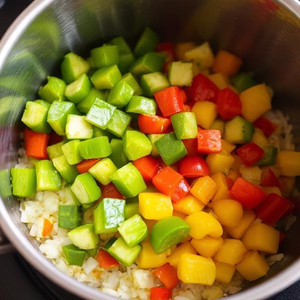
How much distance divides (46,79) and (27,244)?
24.0 inches

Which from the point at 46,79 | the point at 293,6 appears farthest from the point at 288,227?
the point at 46,79

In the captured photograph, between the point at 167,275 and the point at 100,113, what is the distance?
1.70ft

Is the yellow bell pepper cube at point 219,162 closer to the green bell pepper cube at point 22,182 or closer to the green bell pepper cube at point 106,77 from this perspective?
the green bell pepper cube at point 106,77

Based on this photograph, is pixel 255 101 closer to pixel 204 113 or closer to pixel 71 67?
pixel 204 113

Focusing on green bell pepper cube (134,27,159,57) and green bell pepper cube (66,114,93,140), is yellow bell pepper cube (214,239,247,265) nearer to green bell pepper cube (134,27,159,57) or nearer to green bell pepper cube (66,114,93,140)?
green bell pepper cube (66,114,93,140)

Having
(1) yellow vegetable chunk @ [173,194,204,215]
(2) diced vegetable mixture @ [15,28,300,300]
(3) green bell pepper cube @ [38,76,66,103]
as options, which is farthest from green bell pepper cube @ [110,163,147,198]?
(3) green bell pepper cube @ [38,76,66,103]

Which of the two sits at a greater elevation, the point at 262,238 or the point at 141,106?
the point at 141,106

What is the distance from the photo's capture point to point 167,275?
136 cm

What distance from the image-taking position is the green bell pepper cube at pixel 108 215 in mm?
1336

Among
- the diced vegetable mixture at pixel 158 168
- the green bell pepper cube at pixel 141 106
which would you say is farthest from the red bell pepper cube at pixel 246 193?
the green bell pepper cube at pixel 141 106

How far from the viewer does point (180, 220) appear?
1.34 meters

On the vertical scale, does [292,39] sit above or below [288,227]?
above

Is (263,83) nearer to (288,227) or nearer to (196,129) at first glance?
(196,129)

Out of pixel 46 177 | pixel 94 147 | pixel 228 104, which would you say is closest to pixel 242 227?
pixel 228 104
